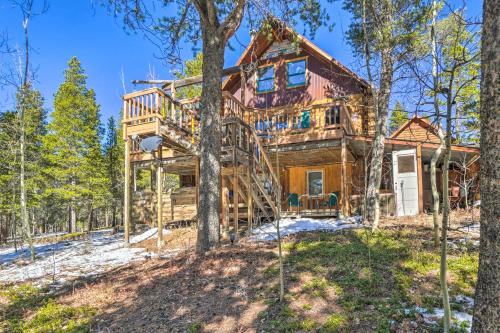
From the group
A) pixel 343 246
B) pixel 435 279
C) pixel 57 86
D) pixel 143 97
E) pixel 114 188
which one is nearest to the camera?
pixel 435 279

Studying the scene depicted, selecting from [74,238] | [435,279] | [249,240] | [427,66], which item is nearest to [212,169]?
[249,240]

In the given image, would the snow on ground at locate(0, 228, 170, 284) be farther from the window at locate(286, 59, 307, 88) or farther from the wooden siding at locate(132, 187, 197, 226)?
the window at locate(286, 59, 307, 88)

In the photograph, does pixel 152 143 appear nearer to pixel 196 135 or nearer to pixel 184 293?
pixel 196 135

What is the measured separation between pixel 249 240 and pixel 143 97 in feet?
17.6

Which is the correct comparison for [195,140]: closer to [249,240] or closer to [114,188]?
[249,240]

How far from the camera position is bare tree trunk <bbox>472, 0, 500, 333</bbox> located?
2.48 m

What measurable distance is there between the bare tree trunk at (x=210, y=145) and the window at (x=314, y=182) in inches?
336

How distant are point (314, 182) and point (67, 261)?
34.9ft

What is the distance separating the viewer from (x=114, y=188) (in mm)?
25266

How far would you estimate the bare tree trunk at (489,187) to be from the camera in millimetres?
2484

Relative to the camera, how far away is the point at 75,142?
22.4m

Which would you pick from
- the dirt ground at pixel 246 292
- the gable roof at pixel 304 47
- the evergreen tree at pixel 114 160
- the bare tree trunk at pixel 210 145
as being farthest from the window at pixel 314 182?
the evergreen tree at pixel 114 160

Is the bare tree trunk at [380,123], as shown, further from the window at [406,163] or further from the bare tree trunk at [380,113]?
the window at [406,163]

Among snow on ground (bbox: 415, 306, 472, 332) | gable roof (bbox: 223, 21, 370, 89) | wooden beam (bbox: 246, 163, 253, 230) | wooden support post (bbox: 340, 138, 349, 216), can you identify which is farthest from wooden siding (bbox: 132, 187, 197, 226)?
snow on ground (bbox: 415, 306, 472, 332)
